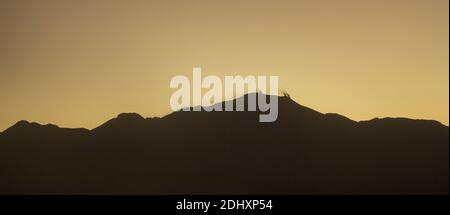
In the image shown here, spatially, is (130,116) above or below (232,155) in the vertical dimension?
above

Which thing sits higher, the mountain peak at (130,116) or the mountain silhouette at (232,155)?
the mountain peak at (130,116)

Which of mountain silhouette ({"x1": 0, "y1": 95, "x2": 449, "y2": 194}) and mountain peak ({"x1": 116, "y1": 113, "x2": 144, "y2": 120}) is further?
mountain peak ({"x1": 116, "y1": 113, "x2": 144, "y2": 120})

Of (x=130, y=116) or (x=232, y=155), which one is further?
(x=130, y=116)

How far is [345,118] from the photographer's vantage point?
5900 cm

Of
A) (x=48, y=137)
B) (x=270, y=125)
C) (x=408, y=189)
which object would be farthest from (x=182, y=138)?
(x=408, y=189)

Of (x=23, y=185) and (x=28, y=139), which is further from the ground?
(x=28, y=139)

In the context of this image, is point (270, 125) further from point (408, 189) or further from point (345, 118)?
point (408, 189)

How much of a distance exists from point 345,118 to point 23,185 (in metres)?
38.2

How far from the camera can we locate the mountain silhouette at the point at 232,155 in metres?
40.1

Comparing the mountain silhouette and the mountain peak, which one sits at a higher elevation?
the mountain peak

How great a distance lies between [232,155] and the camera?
51406 mm

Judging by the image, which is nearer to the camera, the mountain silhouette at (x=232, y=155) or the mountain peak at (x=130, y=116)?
the mountain silhouette at (x=232, y=155)

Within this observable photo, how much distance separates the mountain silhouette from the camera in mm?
40062

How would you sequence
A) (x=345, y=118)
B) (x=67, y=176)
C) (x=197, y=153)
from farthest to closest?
(x=345, y=118) < (x=197, y=153) < (x=67, y=176)
